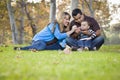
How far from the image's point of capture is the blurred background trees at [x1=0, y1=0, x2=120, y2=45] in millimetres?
31234

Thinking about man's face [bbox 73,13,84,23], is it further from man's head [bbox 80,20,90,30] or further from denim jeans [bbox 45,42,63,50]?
denim jeans [bbox 45,42,63,50]

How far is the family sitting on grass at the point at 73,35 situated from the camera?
439 inches

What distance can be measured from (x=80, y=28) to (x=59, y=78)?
713 cm

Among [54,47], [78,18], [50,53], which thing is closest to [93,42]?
[78,18]

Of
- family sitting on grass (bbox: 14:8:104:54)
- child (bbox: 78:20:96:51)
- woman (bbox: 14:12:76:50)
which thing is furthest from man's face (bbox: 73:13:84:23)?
woman (bbox: 14:12:76:50)

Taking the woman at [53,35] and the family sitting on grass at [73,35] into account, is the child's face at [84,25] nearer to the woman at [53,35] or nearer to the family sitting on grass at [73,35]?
the family sitting on grass at [73,35]

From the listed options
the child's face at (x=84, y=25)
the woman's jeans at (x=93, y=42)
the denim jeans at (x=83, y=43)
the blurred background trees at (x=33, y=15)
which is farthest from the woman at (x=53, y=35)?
the blurred background trees at (x=33, y=15)

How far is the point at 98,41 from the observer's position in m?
11.4

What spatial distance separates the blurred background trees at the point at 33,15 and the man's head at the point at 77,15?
11.3 meters

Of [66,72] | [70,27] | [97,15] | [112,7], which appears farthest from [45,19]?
[66,72]

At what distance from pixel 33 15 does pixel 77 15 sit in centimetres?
4726

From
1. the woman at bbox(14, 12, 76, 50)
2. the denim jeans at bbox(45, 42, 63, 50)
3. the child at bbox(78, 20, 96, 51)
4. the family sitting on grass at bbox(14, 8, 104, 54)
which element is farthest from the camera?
the denim jeans at bbox(45, 42, 63, 50)

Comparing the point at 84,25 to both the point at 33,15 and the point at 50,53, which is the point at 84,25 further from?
the point at 33,15

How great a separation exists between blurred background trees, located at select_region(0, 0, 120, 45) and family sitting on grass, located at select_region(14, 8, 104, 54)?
1120cm
